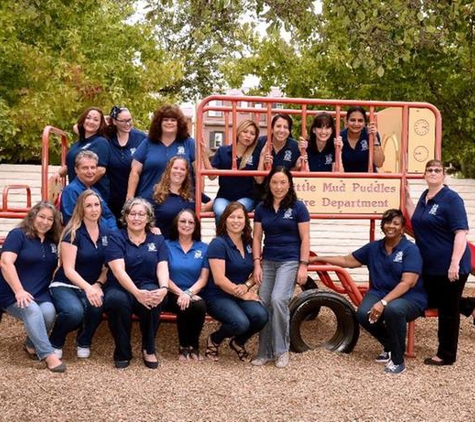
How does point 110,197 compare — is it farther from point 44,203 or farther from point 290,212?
point 290,212

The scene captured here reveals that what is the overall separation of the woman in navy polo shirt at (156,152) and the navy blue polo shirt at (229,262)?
0.74m

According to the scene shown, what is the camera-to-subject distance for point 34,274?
584 cm

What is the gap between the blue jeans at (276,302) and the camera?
5.98m

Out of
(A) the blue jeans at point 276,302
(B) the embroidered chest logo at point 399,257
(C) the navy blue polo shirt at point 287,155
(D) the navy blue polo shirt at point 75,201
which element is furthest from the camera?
(C) the navy blue polo shirt at point 287,155

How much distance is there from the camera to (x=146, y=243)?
19.5 feet

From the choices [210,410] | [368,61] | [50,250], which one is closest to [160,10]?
[368,61]

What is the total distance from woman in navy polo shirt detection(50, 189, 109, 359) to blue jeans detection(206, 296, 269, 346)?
901 mm

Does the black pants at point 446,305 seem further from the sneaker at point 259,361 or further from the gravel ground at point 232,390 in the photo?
the sneaker at point 259,361

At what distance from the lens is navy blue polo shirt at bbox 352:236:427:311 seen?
238 inches

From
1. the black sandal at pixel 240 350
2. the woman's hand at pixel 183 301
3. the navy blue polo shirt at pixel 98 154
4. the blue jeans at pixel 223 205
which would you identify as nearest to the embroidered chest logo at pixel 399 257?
the blue jeans at pixel 223 205

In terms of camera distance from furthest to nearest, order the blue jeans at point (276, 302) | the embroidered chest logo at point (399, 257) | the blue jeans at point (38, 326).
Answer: the embroidered chest logo at point (399, 257)
the blue jeans at point (276, 302)
the blue jeans at point (38, 326)

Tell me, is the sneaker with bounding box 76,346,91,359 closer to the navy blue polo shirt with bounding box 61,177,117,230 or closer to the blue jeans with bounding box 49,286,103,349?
the blue jeans with bounding box 49,286,103,349

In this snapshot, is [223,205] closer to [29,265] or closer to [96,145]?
[96,145]

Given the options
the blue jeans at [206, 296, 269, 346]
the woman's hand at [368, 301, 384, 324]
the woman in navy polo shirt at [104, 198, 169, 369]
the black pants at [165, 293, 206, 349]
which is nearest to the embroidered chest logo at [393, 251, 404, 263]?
the woman's hand at [368, 301, 384, 324]
